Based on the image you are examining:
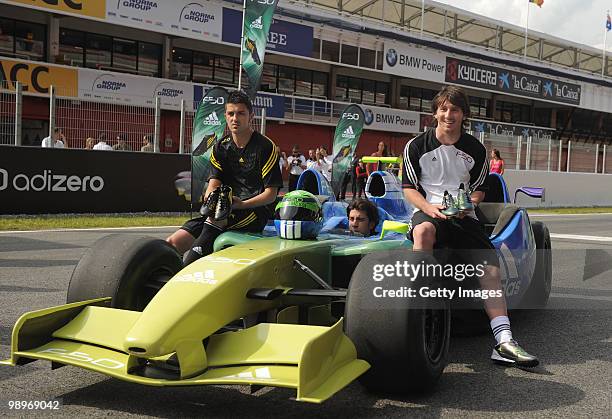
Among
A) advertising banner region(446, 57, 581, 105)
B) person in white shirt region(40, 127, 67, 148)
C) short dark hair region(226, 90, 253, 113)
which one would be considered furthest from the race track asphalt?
advertising banner region(446, 57, 581, 105)

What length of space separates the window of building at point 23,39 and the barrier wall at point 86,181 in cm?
1058

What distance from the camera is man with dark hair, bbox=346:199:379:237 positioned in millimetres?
5375

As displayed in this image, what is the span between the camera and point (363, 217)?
5.38 m

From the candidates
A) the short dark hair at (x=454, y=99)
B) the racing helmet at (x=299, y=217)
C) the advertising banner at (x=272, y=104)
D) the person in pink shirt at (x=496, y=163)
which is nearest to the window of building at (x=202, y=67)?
the advertising banner at (x=272, y=104)

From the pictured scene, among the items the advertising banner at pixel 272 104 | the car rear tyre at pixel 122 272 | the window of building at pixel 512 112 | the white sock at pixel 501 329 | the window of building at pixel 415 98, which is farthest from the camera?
the window of building at pixel 512 112

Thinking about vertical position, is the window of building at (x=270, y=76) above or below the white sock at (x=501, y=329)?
above

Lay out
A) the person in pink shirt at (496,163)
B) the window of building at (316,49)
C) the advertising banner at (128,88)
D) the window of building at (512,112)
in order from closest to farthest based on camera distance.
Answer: the person in pink shirt at (496,163), the advertising banner at (128,88), the window of building at (316,49), the window of building at (512,112)

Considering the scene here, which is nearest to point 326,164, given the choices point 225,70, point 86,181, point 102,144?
point 102,144

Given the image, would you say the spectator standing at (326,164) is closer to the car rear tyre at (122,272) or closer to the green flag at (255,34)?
the green flag at (255,34)

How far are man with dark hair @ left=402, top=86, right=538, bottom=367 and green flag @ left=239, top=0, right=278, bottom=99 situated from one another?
11.1m

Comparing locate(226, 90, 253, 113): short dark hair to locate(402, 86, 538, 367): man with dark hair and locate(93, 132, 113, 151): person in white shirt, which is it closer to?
locate(402, 86, 538, 367): man with dark hair

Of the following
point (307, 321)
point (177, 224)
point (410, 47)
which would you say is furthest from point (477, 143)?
point (410, 47)

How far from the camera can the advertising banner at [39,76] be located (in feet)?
70.0

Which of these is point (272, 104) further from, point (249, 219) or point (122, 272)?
point (122, 272)
